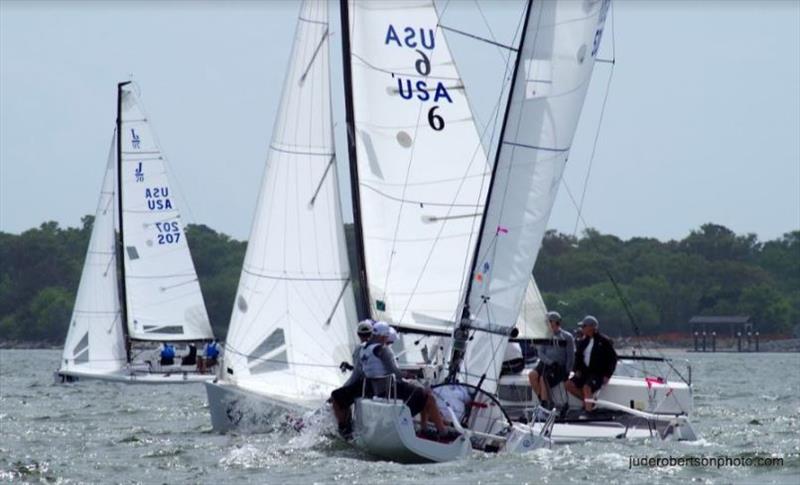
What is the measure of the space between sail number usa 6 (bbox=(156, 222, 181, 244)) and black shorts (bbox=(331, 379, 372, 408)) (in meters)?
22.0

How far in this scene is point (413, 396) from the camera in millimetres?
16281

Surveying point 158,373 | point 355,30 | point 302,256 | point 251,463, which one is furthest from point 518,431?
point 158,373

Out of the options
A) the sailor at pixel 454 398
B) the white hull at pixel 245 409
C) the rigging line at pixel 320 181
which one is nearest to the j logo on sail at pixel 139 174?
the rigging line at pixel 320 181

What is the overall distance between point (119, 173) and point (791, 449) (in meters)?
23.7

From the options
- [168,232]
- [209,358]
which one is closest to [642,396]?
[209,358]

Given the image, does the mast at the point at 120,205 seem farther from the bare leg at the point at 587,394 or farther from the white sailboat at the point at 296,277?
the bare leg at the point at 587,394

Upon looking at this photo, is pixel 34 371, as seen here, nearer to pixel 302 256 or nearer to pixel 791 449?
pixel 302 256

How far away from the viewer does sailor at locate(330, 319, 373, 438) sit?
17094 millimetres

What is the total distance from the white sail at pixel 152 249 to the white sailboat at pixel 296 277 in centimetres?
1664

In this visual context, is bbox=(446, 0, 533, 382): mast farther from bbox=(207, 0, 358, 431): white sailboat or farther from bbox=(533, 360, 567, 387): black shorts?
bbox=(207, 0, 358, 431): white sailboat

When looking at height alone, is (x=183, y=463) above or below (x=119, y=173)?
below

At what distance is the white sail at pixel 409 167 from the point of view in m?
22.1

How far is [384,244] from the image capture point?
22188mm

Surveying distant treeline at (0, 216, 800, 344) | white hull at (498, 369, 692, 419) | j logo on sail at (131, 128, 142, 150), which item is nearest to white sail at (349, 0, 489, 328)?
white hull at (498, 369, 692, 419)
